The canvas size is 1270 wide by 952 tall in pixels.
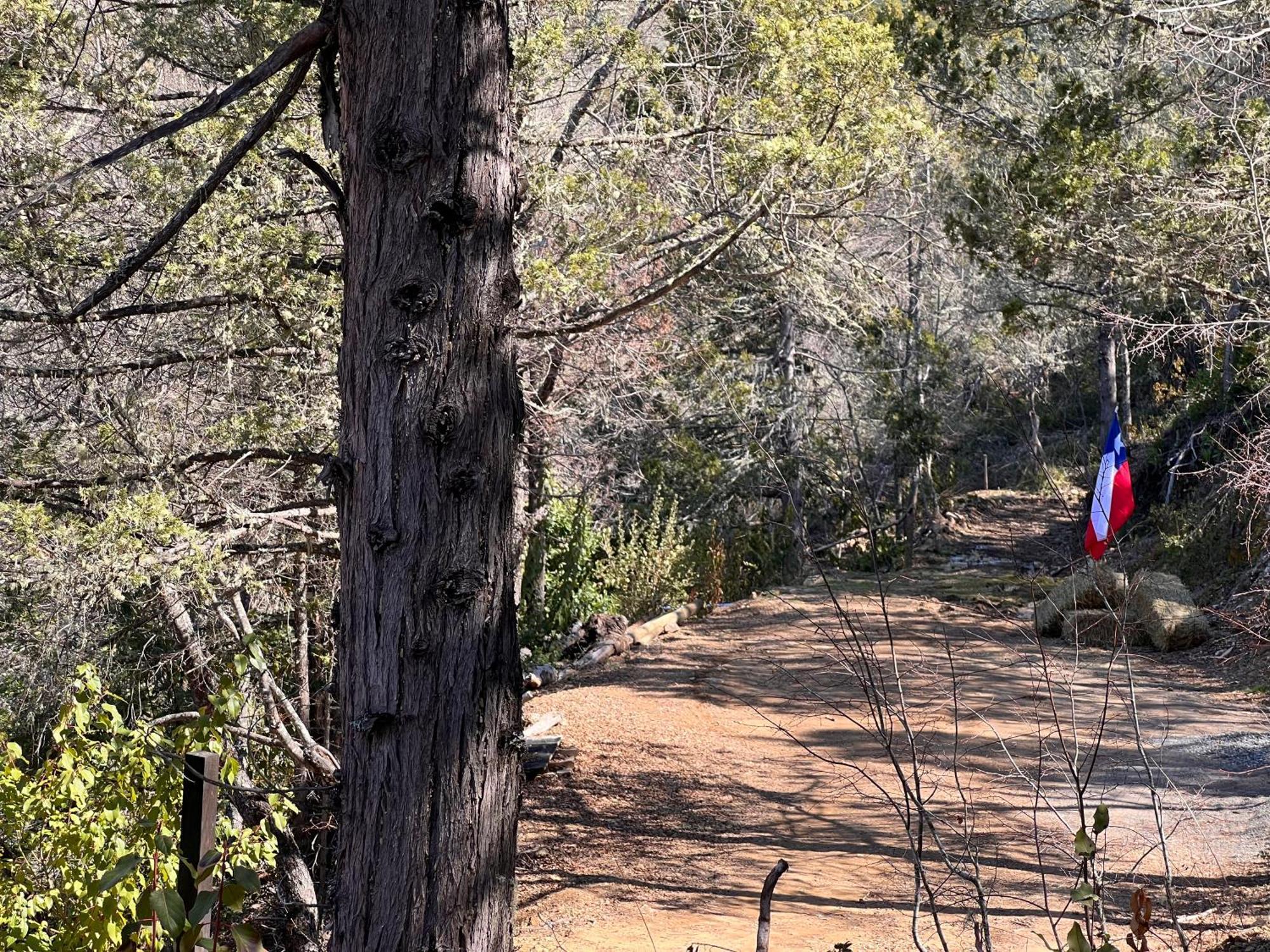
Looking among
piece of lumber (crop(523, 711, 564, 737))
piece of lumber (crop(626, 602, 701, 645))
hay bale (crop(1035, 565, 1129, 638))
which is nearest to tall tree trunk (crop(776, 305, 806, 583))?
piece of lumber (crop(626, 602, 701, 645))

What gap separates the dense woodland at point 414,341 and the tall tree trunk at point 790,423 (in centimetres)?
19

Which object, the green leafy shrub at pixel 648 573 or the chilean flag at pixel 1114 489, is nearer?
the chilean flag at pixel 1114 489

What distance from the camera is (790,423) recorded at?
59.5ft

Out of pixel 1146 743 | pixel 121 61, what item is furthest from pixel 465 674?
pixel 1146 743

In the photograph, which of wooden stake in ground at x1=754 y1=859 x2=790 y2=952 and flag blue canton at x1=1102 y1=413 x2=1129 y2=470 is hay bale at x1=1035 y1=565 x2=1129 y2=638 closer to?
flag blue canton at x1=1102 y1=413 x2=1129 y2=470

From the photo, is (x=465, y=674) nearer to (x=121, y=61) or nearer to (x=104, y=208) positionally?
(x=104, y=208)

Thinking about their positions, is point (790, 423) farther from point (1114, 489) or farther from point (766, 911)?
point (766, 911)

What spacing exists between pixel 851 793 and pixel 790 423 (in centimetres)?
1036

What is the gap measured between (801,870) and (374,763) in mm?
4630

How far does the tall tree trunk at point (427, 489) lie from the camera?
2.56 meters

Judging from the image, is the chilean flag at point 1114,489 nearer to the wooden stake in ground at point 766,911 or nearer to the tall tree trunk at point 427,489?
the wooden stake in ground at point 766,911

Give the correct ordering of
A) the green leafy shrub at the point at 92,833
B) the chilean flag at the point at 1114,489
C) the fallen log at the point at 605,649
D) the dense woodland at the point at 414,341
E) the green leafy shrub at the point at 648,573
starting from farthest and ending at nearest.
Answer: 1. the green leafy shrub at the point at 648,573
2. the fallen log at the point at 605,649
3. the chilean flag at the point at 1114,489
4. the green leafy shrub at the point at 92,833
5. the dense woodland at the point at 414,341

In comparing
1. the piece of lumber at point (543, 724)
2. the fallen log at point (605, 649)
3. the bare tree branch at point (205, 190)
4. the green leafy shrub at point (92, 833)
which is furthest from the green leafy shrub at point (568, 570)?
the bare tree branch at point (205, 190)

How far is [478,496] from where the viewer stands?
106 inches
